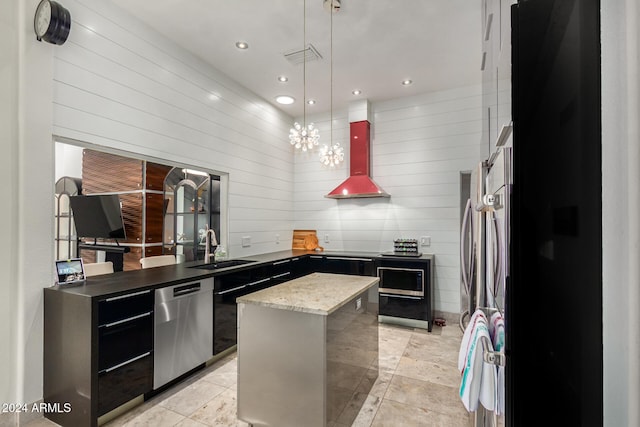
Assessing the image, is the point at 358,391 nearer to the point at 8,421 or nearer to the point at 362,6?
the point at 8,421

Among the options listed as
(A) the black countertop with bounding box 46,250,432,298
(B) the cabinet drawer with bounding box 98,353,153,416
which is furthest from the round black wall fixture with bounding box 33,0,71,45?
(B) the cabinet drawer with bounding box 98,353,153,416

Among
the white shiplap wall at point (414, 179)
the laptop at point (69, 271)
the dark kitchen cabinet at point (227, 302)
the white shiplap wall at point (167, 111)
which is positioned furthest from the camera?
the white shiplap wall at point (414, 179)

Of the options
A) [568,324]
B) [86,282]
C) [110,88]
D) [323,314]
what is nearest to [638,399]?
[568,324]

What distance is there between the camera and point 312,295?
6.58 feet

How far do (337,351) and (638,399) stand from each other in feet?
5.20

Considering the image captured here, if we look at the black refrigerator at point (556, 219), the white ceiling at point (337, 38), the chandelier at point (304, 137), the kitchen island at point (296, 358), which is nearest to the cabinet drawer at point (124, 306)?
the kitchen island at point (296, 358)

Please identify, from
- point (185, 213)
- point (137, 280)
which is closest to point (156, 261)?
point (137, 280)

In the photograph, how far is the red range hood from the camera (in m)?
4.45

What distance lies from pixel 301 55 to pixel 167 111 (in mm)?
1556

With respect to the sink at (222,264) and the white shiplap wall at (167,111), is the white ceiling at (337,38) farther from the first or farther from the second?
the sink at (222,264)

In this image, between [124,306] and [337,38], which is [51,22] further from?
[337,38]

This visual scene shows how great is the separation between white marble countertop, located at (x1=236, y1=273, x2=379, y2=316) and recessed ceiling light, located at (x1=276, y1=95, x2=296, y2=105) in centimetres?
299

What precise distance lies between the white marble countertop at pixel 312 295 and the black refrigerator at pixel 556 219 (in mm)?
1139

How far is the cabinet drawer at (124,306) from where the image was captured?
77.6 inches
